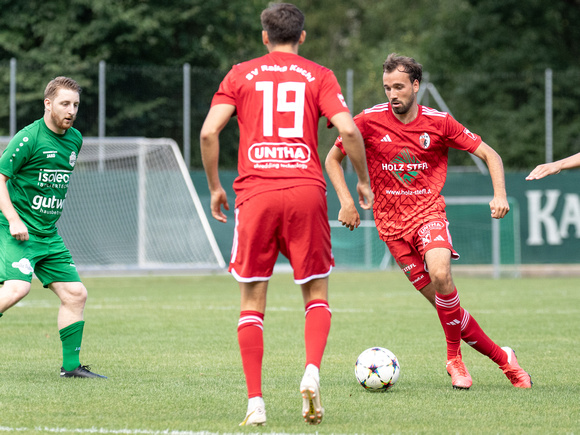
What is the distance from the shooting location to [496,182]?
20.9ft

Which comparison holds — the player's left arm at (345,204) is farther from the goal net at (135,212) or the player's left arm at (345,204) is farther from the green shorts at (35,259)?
the goal net at (135,212)

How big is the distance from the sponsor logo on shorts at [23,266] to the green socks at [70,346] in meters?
0.52

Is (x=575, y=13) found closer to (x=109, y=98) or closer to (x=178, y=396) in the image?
(x=109, y=98)

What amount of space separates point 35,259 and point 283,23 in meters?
2.84

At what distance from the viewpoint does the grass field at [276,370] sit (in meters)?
5.15

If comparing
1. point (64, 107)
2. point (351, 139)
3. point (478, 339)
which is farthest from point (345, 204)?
point (64, 107)

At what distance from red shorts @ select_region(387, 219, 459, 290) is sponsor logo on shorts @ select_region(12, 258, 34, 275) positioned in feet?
8.32

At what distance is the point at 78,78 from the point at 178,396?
58.8ft

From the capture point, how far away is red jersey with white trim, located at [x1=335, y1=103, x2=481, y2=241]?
21.9 ft

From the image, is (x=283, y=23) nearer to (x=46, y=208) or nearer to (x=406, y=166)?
(x=406, y=166)

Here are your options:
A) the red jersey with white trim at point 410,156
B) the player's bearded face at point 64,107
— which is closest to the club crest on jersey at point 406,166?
the red jersey with white trim at point 410,156

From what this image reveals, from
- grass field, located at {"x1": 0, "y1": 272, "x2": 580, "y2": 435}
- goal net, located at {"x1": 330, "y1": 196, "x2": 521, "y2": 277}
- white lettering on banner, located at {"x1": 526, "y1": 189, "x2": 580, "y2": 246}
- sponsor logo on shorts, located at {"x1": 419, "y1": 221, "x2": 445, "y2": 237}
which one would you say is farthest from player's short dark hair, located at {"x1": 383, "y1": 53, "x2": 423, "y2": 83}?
white lettering on banner, located at {"x1": 526, "y1": 189, "x2": 580, "y2": 246}

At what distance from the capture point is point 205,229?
64.2 ft

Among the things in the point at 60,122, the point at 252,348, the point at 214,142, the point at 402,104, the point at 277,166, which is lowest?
the point at 252,348
